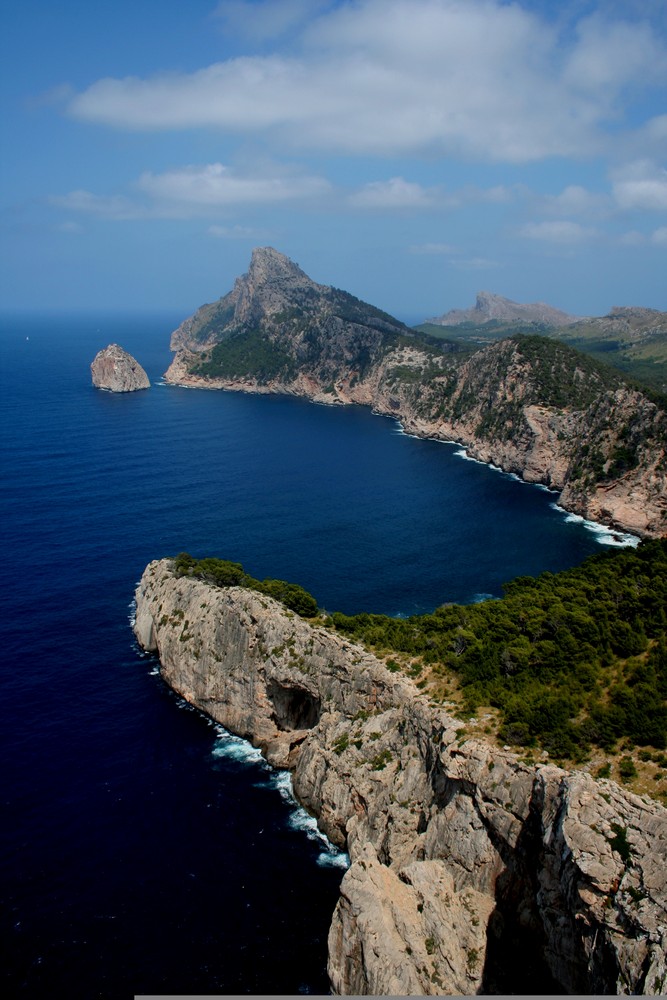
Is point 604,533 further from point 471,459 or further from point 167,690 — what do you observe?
point 167,690

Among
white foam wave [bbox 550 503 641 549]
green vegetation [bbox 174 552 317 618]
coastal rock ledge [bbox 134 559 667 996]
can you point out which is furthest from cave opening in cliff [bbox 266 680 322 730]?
white foam wave [bbox 550 503 641 549]

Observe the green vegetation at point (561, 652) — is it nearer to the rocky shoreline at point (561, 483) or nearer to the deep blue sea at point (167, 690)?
the deep blue sea at point (167, 690)

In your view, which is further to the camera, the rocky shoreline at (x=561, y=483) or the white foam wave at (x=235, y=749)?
the rocky shoreline at (x=561, y=483)

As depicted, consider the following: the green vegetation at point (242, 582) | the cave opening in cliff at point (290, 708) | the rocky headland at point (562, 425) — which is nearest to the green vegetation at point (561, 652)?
the green vegetation at point (242, 582)

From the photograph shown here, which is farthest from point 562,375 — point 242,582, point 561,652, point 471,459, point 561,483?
point 561,652

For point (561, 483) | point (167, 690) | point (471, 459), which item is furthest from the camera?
point (471, 459)
